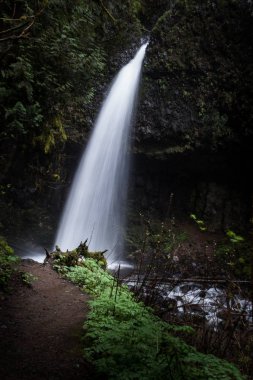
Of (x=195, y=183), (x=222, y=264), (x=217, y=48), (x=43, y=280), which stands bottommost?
(x=43, y=280)

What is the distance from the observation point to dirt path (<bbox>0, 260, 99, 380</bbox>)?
10.00ft

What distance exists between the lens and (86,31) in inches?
289

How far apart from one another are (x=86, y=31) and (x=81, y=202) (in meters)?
6.66

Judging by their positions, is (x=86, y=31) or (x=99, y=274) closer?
(x=99, y=274)

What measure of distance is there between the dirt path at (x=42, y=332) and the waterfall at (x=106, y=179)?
674cm

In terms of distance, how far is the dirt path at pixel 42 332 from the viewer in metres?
3.05

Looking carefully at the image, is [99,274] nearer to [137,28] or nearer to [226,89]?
[226,89]

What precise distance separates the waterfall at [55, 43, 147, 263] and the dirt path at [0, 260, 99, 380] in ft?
22.1

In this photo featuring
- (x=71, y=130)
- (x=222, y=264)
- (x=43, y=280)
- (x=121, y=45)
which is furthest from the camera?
(x=121, y=45)

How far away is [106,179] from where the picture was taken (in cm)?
1295

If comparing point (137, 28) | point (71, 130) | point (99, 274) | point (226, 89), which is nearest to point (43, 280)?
point (99, 274)

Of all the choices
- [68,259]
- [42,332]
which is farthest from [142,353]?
[68,259]

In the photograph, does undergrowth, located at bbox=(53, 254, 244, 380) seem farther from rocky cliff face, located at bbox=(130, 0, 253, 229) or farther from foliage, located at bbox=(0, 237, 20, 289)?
rocky cliff face, located at bbox=(130, 0, 253, 229)

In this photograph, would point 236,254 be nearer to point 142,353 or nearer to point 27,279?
point 27,279
